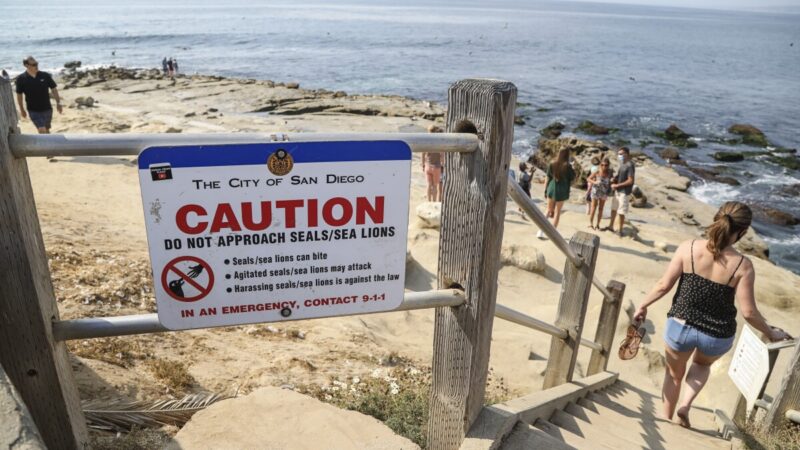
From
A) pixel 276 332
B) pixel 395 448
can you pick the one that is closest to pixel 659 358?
pixel 276 332

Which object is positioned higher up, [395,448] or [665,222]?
[395,448]

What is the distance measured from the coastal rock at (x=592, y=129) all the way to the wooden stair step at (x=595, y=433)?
23.7 meters

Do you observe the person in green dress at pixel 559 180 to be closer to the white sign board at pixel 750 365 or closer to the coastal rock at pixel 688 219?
the white sign board at pixel 750 365

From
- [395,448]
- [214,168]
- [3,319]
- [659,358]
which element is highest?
[214,168]

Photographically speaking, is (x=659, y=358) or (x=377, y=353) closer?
(x=377, y=353)

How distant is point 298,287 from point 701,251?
3098mm

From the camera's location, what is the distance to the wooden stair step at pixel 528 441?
2461 millimetres

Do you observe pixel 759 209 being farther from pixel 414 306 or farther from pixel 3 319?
pixel 3 319

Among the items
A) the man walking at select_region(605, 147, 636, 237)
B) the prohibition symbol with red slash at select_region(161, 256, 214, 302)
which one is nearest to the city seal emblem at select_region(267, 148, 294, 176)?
the prohibition symbol with red slash at select_region(161, 256, 214, 302)

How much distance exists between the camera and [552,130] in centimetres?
2478

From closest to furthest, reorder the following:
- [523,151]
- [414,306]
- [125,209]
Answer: [414,306], [125,209], [523,151]

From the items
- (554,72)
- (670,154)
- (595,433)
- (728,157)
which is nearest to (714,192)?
(670,154)

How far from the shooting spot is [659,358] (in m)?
6.71

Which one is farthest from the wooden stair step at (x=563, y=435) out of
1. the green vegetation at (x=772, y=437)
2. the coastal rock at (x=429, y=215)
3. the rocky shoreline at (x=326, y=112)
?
the rocky shoreline at (x=326, y=112)
